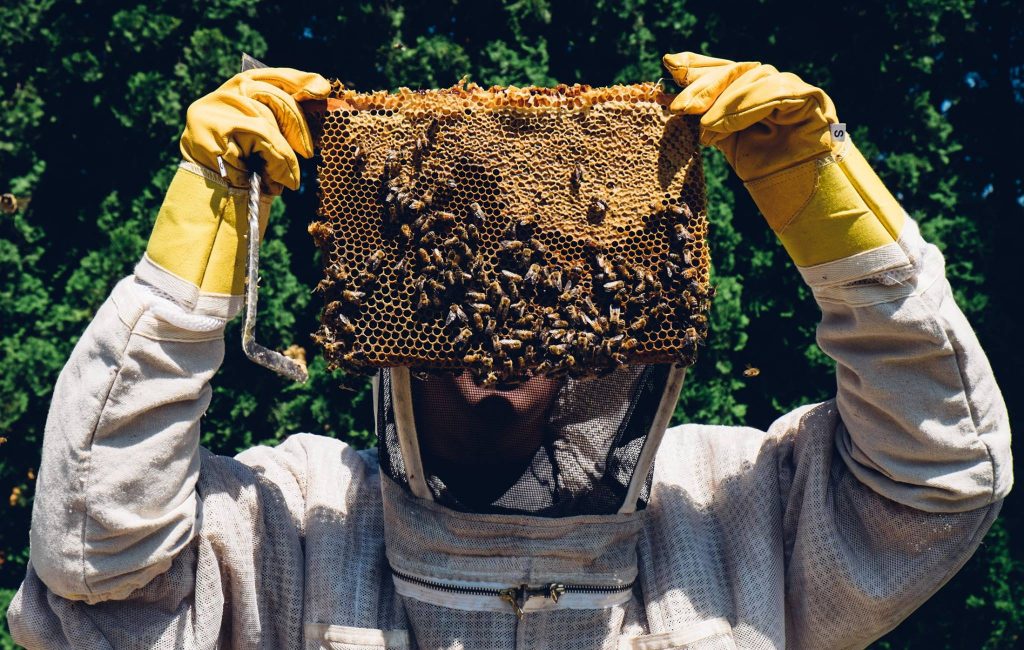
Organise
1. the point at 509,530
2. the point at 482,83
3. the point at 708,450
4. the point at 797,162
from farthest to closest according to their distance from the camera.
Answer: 1. the point at 482,83
2. the point at 708,450
3. the point at 509,530
4. the point at 797,162

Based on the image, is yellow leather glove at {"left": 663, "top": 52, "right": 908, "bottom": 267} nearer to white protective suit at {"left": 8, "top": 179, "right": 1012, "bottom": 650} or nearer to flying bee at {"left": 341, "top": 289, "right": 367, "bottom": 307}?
white protective suit at {"left": 8, "top": 179, "right": 1012, "bottom": 650}

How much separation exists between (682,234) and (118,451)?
1.63 m

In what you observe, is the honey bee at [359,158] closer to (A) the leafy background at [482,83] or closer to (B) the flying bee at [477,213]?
(B) the flying bee at [477,213]

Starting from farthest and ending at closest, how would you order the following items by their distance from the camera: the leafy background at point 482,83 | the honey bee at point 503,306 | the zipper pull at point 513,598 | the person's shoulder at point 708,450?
1. the leafy background at point 482,83
2. the person's shoulder at point 708,450
3. the zipper pull at point 513,598
4. the honey bee at point 503,306

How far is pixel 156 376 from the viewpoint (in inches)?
98.4

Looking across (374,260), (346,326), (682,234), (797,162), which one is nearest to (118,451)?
(346,326)

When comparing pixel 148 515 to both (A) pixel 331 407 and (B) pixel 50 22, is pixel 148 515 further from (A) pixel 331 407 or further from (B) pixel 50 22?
(B) pixel 50 22

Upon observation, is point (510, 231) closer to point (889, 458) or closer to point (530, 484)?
point (530, 484)

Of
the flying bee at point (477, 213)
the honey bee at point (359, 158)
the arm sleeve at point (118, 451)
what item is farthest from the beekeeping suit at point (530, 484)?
the flying bee at point (477, 213)

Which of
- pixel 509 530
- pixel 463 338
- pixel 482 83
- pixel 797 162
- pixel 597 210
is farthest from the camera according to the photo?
pixel 482 83

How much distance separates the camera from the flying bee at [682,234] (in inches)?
98.0

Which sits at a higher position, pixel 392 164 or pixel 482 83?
pixel 482 83

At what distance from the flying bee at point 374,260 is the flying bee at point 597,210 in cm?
57

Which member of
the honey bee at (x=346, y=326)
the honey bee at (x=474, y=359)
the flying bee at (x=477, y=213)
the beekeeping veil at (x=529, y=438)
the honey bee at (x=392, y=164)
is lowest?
the beekeeping veil at (x=529, y=438)
